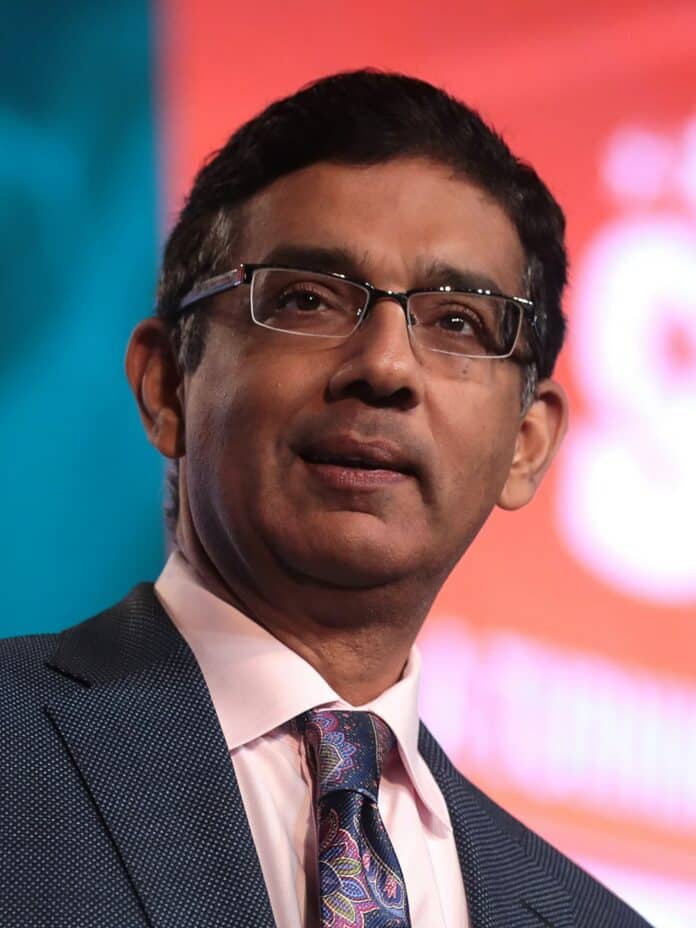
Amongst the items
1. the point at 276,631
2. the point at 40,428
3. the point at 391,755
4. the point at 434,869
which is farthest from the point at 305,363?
the point at 40,428

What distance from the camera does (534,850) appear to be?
211 centimetres

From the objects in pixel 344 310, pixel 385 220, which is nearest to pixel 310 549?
pixel 344 310

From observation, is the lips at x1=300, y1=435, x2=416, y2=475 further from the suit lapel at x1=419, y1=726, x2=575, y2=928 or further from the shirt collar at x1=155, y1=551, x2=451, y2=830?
the suit lapel at x1=419, y1=726, x2=575, y2=928

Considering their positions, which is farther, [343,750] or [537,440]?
[537,440]

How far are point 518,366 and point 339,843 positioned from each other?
0.71 m

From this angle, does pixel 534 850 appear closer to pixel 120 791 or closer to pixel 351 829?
pixel 351 829

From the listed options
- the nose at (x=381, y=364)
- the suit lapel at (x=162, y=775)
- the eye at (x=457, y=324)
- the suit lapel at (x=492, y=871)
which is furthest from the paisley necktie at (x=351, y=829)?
the eye at (x=457, y=324)

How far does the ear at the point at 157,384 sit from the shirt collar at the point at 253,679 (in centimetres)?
17

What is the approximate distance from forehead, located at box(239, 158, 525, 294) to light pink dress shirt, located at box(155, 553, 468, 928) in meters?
0.47

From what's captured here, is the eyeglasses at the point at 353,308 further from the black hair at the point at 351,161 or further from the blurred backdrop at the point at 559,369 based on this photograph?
the blurred backdrop at the point at 559,369

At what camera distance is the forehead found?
183cm

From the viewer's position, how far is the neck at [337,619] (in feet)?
5.93

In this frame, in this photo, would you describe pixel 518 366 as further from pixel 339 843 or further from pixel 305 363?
pixel 339 843

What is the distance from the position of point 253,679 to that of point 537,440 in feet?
2.12
